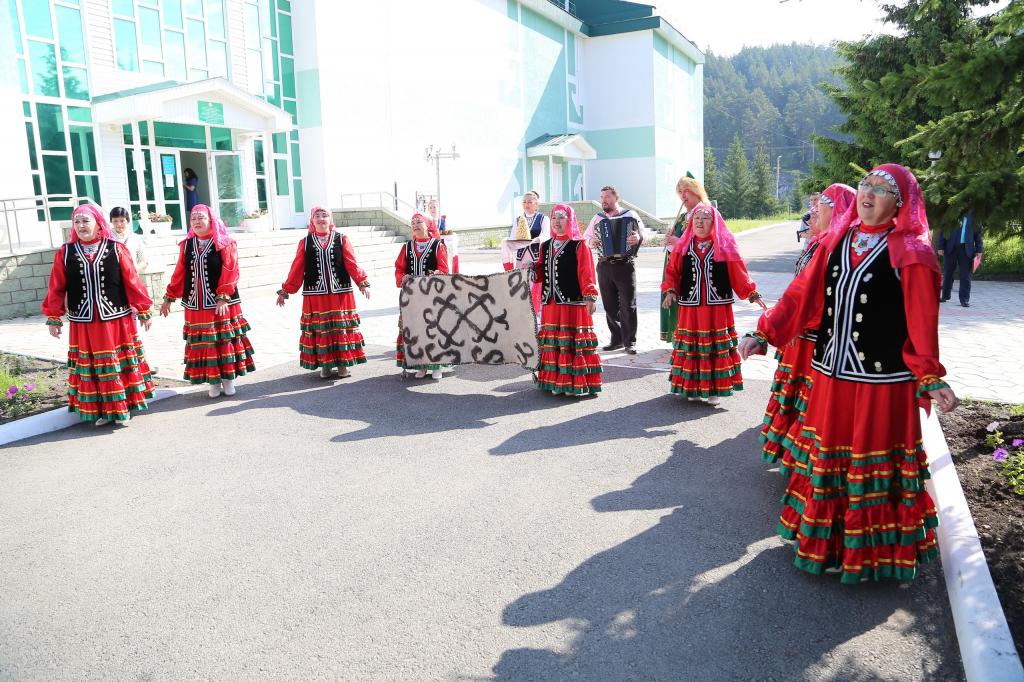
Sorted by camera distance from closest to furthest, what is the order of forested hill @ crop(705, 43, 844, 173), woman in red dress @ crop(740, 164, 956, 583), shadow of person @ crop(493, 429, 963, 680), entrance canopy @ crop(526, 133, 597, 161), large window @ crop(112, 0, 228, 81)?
shadow of person @ crop(493, 429, 963, 680), woman in red dress @ crop(740, 164, 956, 583), large window @ crop(112, 0, 228, 81), entrance canopy @ crop(526, 133, 597, 161), forested hill @ crop(705, 43, 844, 173)

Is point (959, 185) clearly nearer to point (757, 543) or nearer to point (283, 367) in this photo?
point (757, 543)

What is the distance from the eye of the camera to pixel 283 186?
84.4ft

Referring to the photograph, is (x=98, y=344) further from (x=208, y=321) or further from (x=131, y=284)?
(x=208, y=321)

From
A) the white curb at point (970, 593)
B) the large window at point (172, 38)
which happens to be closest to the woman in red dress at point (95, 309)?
the white curb at point (970, 593)

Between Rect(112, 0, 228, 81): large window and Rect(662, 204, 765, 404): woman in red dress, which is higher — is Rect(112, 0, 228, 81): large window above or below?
above

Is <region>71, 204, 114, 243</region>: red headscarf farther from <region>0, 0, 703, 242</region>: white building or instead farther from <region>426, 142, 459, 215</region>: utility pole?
<region>426, 142, 459, 215</region>: utility pole

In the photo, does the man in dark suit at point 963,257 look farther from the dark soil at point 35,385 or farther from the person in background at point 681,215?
the dark soil at point 35,385

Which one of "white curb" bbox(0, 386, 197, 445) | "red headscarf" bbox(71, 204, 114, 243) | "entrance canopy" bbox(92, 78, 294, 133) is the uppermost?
"entrance canopy" bbox(92, 78, 294, 133)

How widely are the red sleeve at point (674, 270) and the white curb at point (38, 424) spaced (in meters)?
5.80

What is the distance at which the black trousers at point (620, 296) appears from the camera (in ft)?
31.8

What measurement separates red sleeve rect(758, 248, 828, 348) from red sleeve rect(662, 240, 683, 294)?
10.7 feet

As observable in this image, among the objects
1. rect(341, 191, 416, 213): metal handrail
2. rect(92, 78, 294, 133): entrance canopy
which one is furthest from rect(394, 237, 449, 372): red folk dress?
rect(341, 191, 416, 213): metal handrail

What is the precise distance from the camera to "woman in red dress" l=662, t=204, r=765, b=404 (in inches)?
280

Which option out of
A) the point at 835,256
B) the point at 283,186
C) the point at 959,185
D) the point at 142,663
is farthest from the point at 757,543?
the point at 283,186
